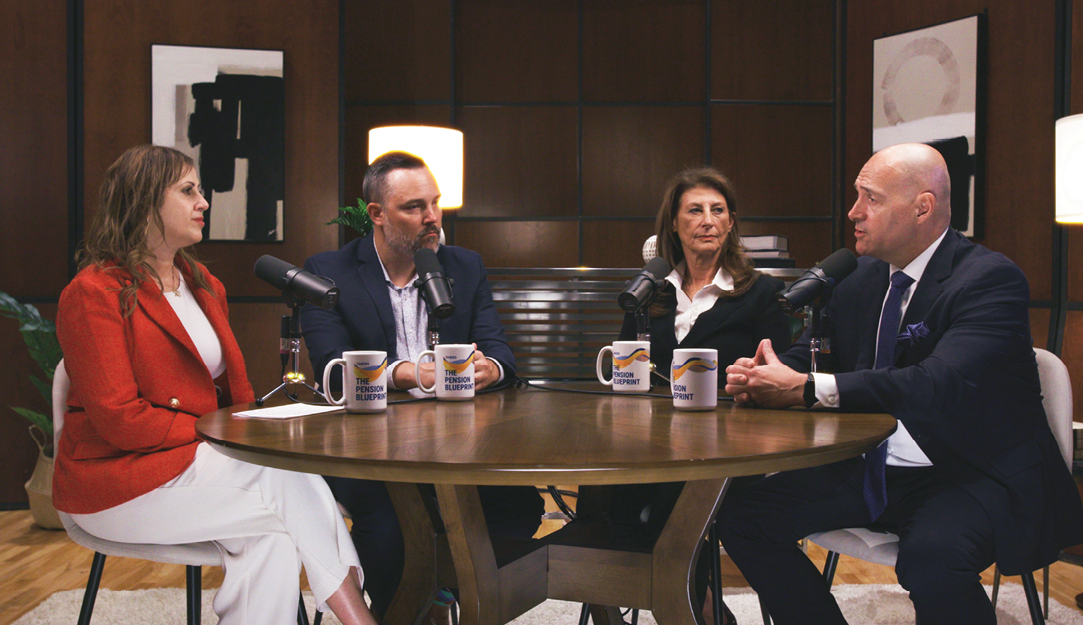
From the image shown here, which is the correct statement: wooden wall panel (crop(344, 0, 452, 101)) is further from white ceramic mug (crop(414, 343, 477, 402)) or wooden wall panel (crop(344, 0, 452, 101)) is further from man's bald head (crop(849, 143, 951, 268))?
white ceramic mug (crop(414, 343, 477, 402))

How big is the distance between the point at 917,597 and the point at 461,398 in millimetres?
945

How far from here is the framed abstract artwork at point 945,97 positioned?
12.7ft

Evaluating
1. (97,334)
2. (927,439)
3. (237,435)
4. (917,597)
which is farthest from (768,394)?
(97,334)

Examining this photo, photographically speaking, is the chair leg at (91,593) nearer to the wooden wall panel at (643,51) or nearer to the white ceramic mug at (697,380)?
the white ceramic mug at (697,380)

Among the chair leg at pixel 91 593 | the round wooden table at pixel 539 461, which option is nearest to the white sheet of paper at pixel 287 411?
the round wooden table at pixel 539 461

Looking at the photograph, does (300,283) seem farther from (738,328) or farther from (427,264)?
(738,328)

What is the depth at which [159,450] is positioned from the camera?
1.61 m

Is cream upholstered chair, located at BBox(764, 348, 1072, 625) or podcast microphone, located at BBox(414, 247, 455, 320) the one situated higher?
podcast microphone, located at BBox(414, 247, 455, 320)

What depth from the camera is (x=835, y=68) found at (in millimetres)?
5152

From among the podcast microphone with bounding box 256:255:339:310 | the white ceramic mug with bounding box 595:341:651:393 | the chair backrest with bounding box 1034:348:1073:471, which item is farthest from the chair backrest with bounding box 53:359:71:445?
the chair backrest with bounding box 1034:348:1073:471

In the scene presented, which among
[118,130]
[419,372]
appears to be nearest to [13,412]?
[118,130]

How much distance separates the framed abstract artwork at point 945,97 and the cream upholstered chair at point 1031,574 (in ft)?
7.71

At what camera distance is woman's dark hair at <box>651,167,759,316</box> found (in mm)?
2314

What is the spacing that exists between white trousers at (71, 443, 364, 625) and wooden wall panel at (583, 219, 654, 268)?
3994 millimetres
